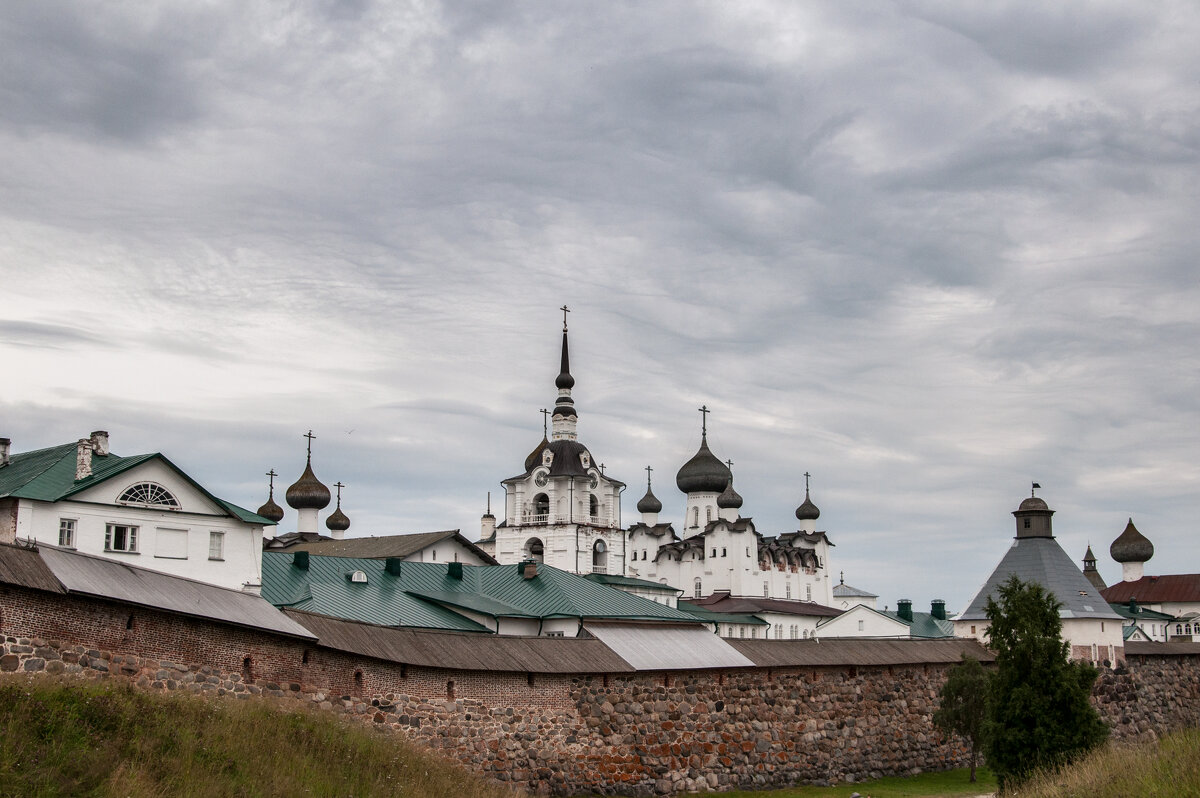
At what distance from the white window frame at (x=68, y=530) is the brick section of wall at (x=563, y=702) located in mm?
6196

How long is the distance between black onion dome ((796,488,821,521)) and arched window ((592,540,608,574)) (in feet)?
56.4

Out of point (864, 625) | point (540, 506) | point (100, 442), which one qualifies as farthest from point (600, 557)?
point (100, 442)

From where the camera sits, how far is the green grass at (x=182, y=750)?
1415 centimetres

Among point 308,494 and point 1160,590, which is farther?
point 1160,590

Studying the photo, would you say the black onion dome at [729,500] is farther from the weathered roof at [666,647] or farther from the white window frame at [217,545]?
the white window frame at [217,545]

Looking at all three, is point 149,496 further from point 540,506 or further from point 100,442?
point 540,506

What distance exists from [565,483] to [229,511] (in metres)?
43.2

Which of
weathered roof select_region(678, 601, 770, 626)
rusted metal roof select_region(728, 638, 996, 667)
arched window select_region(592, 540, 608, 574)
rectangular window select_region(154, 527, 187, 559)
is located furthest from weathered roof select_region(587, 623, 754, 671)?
arched window select_region(592, 540, 608, 574)

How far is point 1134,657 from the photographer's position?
40188 millimetres

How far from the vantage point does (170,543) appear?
25.2m

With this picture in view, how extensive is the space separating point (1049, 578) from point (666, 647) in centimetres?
1821

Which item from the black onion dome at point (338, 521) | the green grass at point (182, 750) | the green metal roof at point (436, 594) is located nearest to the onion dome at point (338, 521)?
the black onion dome at point (338, 521)

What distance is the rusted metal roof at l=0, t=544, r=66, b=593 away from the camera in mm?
16625

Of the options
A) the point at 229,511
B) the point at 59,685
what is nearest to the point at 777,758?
the point at 229,511
